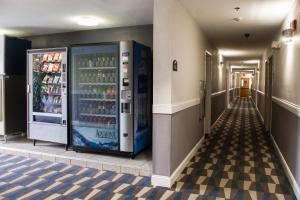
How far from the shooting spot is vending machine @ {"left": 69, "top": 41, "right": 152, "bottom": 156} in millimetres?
3688

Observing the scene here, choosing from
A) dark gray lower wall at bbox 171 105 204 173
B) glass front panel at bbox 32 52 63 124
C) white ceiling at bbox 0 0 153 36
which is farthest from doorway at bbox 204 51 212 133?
glass front panel at bbox 32 52 63 124

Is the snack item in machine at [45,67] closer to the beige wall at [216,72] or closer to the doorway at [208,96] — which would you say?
the doorway at [208,96]

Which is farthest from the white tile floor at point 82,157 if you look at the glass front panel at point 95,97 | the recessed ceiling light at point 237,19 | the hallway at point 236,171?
the recessed ceiling light at point 237,19

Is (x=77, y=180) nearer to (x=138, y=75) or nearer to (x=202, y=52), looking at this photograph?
(x=138, y=75)

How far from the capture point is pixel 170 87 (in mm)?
2986

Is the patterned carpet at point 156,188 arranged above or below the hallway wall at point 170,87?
below

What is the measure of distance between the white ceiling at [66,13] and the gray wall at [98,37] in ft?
0.46

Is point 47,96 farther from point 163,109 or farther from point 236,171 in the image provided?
point 236,171

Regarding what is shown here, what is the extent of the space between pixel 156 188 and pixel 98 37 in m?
3.08

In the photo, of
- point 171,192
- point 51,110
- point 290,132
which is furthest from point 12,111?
point 290,132

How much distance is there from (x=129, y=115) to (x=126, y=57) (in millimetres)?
810

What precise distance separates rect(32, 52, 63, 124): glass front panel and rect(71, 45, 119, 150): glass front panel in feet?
1.25

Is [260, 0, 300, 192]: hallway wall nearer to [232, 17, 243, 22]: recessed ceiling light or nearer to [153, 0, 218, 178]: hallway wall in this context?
[232, 17, 243, 22]: recessed ceiling light

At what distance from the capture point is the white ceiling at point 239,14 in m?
3.25
